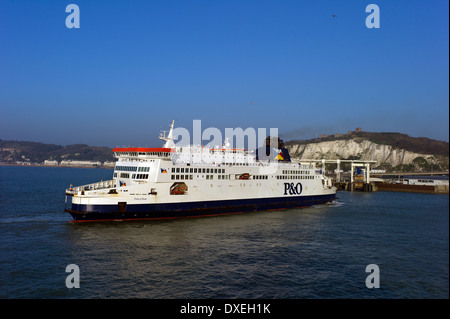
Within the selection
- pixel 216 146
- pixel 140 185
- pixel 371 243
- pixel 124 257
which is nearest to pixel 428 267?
pixel 371 243

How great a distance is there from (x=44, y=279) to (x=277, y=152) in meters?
33.0

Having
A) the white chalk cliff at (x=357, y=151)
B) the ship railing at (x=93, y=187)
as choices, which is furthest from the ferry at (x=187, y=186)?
the white chalk cliff at (x=357, y=151)

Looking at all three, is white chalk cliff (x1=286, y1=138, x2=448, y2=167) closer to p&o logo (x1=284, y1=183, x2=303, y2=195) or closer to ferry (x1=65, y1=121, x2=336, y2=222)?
p&o logo (x1=284, y1=183, x2=303, y2=195)

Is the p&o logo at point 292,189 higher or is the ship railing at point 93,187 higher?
the ship railing at point 93,187

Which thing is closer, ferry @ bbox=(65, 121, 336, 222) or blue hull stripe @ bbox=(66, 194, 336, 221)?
blue hull stripe @ bbox=(66, 194, 336, 221)

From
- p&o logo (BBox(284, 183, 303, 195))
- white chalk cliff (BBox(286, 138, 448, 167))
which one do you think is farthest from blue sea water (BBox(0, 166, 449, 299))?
white chalk cliff (BBox(286, 138, 448, 167))

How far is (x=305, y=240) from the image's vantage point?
942 inches

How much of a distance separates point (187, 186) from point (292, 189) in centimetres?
1566

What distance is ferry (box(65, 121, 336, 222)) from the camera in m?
28.0

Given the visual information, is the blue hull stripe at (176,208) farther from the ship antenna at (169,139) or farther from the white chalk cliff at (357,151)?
the white chalk cliff at (357,151)

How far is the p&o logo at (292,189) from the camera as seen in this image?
3983cm

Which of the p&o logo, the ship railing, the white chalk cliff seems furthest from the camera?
the white chalk cliff

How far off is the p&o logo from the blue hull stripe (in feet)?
2.15
